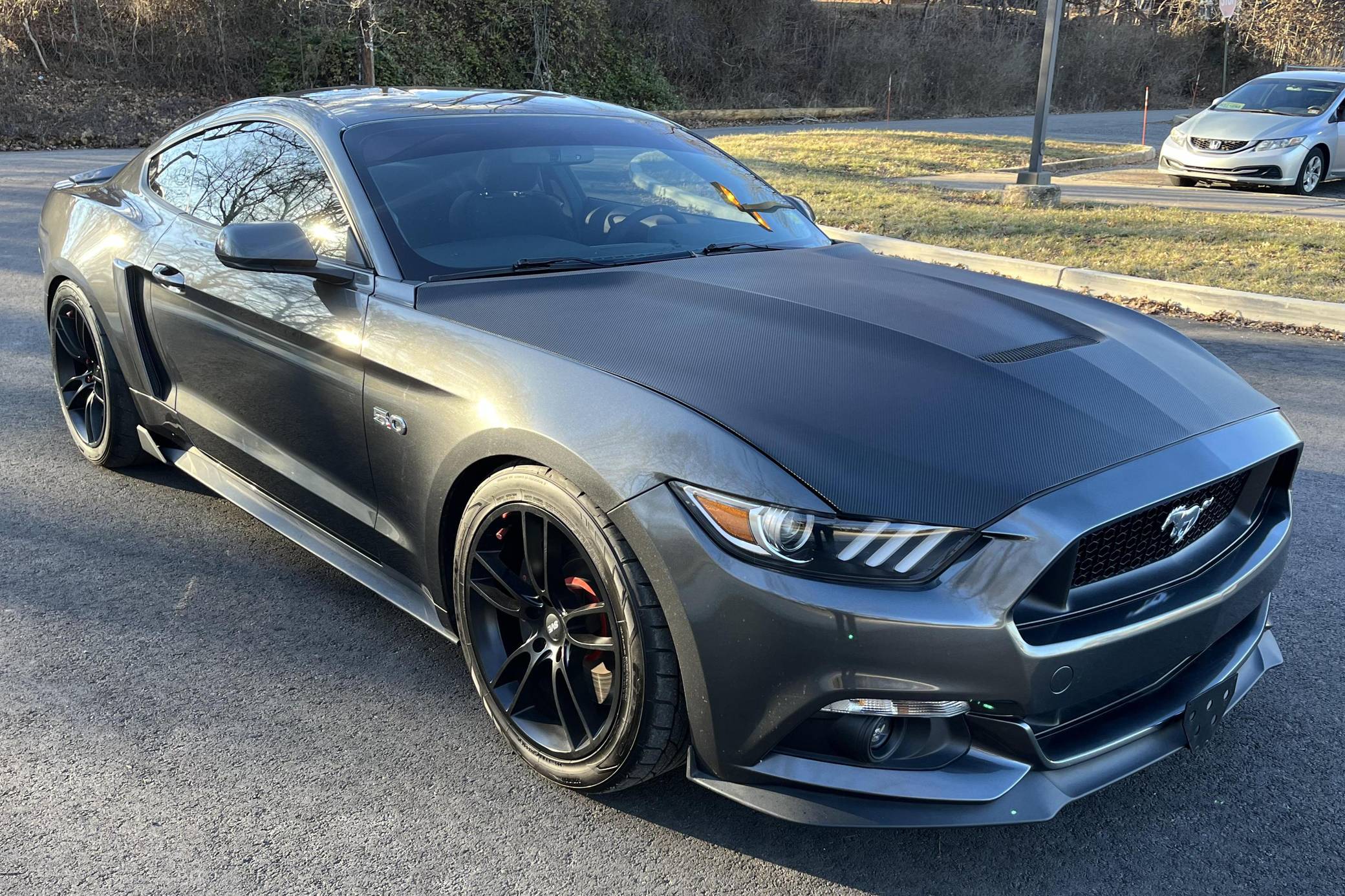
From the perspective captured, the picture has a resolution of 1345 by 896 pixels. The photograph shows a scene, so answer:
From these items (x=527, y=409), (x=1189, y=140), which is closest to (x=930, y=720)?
(x=527, y=409)

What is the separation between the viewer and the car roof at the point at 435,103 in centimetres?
359

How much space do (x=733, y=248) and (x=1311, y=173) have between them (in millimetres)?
12712

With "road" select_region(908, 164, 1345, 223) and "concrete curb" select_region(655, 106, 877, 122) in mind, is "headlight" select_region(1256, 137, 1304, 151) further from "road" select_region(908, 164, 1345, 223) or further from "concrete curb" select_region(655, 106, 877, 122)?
"concrete curb" select_region(655, 106, 877, 122)

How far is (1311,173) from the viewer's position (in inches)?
527

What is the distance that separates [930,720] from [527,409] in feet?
3.54

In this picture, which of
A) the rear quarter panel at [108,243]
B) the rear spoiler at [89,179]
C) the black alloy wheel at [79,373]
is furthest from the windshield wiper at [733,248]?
the rear spoiler at [89,179]

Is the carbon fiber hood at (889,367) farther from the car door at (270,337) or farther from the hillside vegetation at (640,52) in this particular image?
the hillside vegetation at (640,52)

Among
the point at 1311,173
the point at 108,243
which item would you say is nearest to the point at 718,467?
the point at 108,243

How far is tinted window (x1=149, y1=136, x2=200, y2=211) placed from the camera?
4.00 meters

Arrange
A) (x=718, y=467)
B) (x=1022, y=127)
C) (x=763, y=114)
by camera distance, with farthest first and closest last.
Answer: (x=763, y=114) < (x=1022, y=127) < (x=718, y=467)

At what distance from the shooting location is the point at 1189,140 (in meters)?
13.7

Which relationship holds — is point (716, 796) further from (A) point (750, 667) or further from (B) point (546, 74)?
(B) point (546, 74)

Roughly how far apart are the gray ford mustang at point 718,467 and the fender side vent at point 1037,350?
2cm

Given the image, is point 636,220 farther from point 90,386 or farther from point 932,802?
point 90,386
